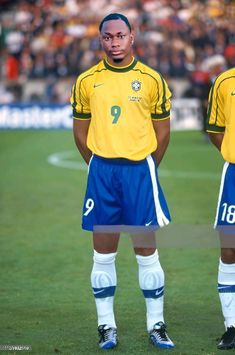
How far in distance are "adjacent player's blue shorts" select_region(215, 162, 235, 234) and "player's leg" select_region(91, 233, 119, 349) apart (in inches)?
29.0

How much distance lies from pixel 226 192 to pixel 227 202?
7 centimetres

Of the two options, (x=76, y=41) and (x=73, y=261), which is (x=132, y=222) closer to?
(x=73, y=261)

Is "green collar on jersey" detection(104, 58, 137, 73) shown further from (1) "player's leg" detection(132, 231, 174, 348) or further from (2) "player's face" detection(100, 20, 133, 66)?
(1) "player's leg" detection(132, 231, 174, 348)

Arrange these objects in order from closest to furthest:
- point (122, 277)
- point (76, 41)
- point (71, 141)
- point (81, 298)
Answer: point (81, 298)
point (122, 277)
point (71, 141)
point (76, 41)

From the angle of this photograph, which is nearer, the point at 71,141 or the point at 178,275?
the point at 178,275

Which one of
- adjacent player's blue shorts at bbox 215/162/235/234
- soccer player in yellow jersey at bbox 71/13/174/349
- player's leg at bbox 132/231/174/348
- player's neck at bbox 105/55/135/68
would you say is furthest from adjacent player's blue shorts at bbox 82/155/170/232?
player's neck at bbox 105/55/135/68

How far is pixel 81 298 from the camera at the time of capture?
29.5 ft

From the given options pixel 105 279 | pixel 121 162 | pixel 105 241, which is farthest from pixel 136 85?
pixel 105 279

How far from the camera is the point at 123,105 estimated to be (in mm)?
7176

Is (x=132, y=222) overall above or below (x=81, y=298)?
above

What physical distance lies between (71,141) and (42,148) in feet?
6.60

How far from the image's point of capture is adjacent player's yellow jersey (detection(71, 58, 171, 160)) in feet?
23.5

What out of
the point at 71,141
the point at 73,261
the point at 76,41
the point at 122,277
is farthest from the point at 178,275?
the point at 76,41

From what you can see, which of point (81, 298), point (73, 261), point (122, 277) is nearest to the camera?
point (81, 298)
